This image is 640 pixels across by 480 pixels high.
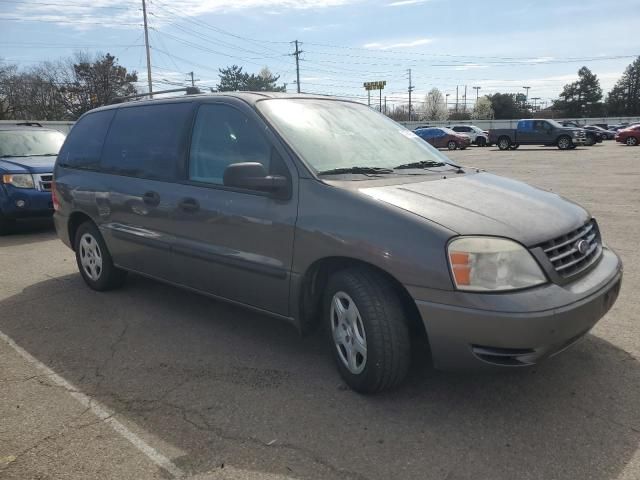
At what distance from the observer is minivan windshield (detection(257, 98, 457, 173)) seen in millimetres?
3520

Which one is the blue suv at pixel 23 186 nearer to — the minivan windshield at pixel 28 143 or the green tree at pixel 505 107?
the minivan windshield at pixel 28 143

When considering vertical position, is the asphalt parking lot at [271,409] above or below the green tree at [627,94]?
below

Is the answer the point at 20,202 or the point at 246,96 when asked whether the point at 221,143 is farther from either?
the point at 20,202

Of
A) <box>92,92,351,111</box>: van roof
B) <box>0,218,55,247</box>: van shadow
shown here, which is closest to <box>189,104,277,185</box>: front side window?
<box>92,92,351,111</box>: van roof

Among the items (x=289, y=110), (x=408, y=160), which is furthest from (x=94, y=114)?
(x=408, y=160)

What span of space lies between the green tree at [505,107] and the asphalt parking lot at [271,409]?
102m

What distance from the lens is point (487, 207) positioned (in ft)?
10.00

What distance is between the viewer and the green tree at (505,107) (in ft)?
323

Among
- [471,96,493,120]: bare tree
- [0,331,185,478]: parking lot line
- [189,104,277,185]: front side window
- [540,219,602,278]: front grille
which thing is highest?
[471,96,493,120]: bare tree

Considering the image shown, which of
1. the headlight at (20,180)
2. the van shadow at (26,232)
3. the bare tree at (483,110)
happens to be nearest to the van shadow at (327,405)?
the van shadow at (26,232)

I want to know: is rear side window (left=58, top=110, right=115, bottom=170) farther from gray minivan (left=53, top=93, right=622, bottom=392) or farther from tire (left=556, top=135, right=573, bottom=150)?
tire (left=556, top=135, right=573, bottom=150)

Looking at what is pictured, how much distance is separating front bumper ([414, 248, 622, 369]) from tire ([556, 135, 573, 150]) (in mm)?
30665

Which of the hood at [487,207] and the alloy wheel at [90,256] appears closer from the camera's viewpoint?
the hood at [487,207]

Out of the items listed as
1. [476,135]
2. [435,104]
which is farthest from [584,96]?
[476,135]
